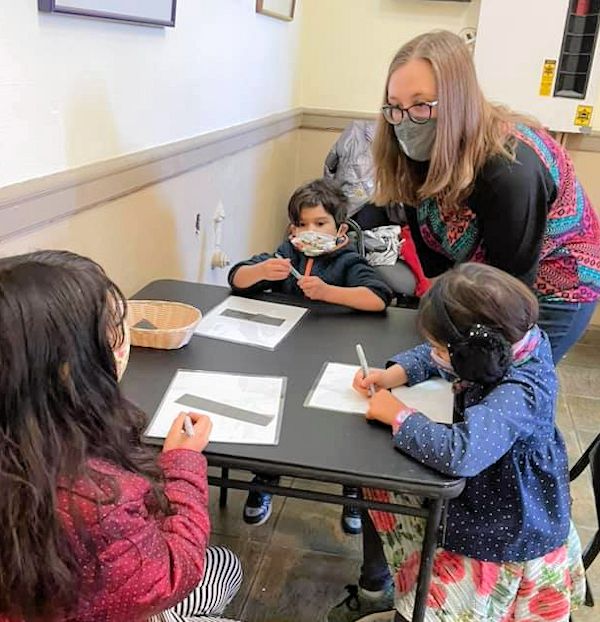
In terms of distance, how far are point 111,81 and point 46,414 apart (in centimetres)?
105

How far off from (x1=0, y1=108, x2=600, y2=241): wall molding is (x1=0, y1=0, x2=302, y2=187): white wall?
0.02m

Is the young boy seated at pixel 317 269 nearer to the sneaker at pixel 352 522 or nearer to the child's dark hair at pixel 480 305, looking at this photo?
the sneaker at pixel 352 522

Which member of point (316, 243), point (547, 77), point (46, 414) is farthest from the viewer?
point (547, 77)

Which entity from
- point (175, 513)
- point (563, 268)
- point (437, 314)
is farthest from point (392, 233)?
point (175, 513)

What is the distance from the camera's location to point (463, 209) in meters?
1.64

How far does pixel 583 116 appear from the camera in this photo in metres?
3.38

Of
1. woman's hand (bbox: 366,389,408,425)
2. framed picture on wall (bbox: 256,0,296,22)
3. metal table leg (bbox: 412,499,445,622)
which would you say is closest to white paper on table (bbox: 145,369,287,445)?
woman's hand (bbox: 366,389,408,425)

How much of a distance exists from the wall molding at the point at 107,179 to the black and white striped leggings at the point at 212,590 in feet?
2.34

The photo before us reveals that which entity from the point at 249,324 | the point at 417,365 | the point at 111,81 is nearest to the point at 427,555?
the point at 417,365

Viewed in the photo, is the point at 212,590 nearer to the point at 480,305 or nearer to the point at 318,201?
the point at 480,305

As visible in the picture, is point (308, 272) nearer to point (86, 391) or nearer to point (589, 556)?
point (589, 556)

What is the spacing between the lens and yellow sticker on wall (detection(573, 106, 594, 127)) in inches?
133

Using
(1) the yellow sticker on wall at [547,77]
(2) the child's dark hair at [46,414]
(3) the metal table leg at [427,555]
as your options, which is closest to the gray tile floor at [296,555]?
(3) the metal table leg at [427,555]

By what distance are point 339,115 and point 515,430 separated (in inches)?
105
